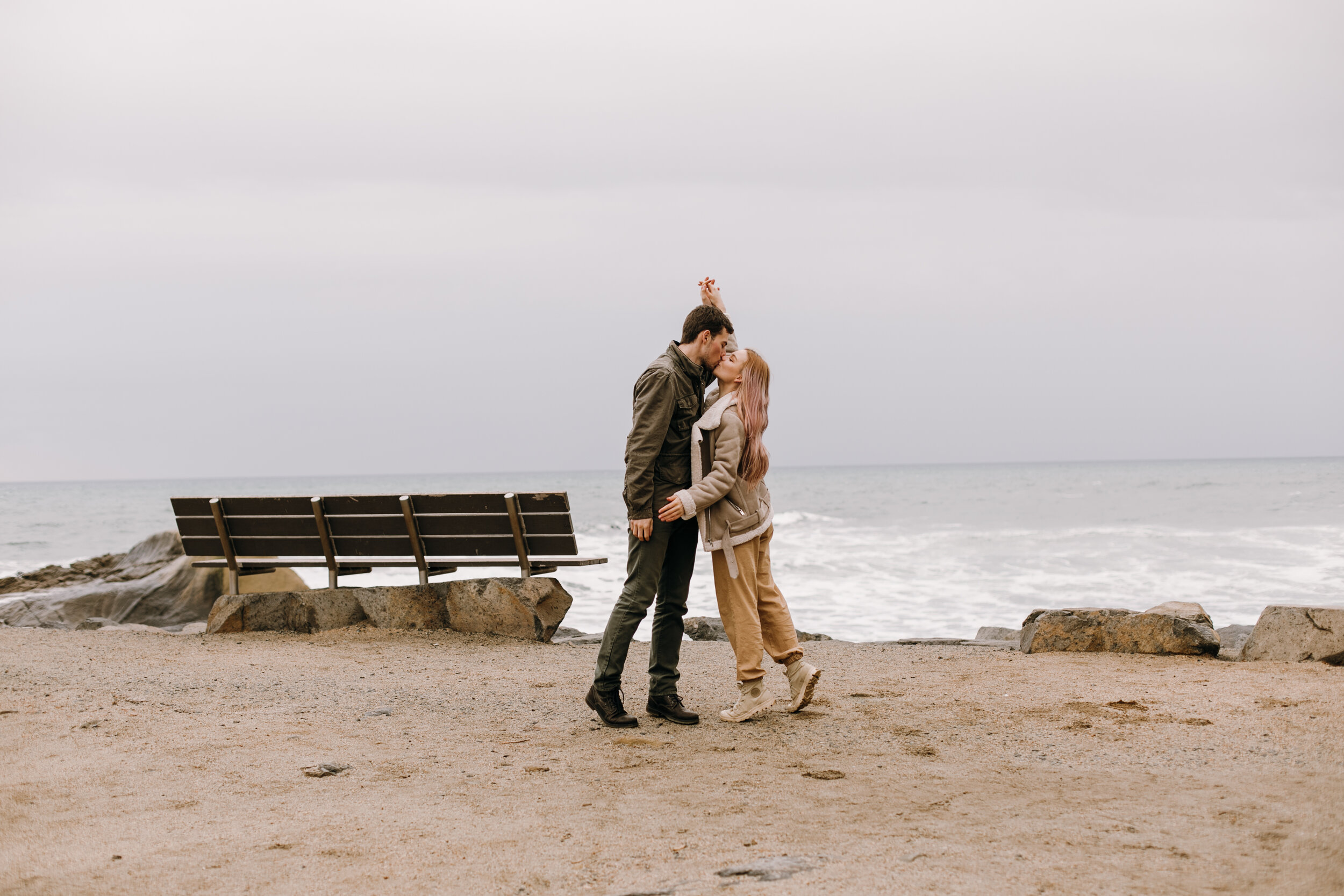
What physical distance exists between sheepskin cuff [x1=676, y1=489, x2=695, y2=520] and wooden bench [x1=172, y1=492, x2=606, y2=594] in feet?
10.5

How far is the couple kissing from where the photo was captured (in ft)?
15.8

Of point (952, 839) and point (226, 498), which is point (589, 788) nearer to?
point (952, 839)

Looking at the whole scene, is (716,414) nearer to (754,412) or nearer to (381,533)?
Result: (754,412)

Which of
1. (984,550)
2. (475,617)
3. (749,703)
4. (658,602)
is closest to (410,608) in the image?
(475,617)

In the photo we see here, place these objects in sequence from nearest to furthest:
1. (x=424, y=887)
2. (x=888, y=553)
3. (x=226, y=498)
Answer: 1. (x=424, y=887)
2. (x=226, y=498)
3. (x=888, y=553)

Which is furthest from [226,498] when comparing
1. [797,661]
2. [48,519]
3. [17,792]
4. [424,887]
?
[48,519]

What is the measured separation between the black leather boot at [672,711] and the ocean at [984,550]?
210 inches

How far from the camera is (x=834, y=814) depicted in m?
3.47

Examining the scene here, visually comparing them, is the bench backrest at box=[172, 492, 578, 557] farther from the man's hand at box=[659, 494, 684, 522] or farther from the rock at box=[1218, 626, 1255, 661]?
the rock at box=[1218, 626, 1255, 661]

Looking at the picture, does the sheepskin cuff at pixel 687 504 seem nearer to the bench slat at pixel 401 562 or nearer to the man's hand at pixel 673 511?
→ the man's hand at pixel 673 511

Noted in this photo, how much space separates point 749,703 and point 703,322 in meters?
1.93

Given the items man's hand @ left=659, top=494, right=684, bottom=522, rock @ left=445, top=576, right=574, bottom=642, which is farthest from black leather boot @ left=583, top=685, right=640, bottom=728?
rock @ left=445, top=576, right=574, bottom=642

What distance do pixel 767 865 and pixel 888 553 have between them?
18967 millimetres

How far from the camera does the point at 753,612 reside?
5.02 meters
